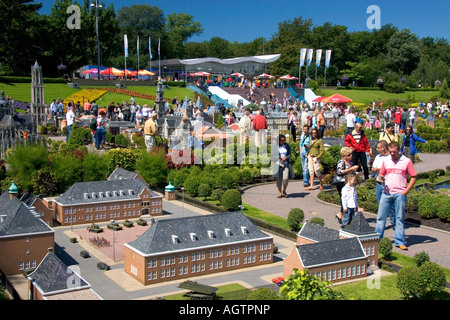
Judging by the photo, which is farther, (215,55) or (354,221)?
(215,55)

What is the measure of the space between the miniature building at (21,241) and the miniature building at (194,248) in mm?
2285

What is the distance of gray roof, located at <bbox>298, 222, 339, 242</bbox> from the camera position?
1388 centimetres

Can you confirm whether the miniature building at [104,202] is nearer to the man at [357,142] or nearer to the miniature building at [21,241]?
the miniature building at [21,241]

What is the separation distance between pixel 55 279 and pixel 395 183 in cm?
830

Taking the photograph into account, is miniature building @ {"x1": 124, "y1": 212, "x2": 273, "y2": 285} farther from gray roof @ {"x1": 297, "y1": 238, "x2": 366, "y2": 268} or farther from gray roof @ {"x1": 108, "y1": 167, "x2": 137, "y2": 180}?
gray roof @ {"x1": 108, "y1": 167, "x2": 137, "y2": 180}

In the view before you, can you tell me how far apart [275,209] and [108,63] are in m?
68.8

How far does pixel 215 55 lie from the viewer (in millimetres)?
110250

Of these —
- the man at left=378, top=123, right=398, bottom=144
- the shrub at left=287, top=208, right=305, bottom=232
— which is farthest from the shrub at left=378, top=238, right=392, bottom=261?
the man at left=378, top=123, right=398, bottom=144

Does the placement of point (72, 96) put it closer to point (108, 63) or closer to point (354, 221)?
point (108, 63)

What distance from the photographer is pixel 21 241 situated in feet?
46.3

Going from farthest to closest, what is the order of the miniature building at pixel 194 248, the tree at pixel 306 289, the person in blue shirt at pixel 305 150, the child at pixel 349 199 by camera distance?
1. the person in blue shirt at pixel 305 150
2. the child at pixel 349 199
3. the miniature building at pixel 194 248
4. the tree at pixel 306 289

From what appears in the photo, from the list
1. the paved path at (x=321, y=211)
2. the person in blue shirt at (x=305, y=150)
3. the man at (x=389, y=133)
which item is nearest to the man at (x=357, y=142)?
the man at (x=389, y=133)

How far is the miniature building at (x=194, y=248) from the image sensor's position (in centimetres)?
1327
